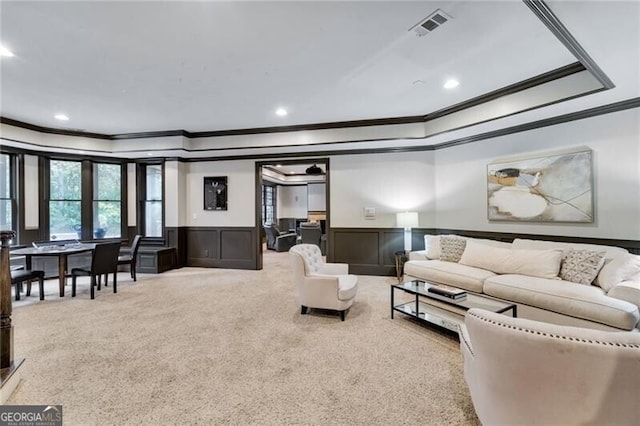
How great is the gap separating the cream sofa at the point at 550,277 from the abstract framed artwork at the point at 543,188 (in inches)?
17.2

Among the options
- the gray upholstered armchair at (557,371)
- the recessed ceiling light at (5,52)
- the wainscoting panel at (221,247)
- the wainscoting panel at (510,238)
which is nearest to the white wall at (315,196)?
the wainscoting panel at (221,247)

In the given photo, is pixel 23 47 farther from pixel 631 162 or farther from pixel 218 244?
pixel 631 162

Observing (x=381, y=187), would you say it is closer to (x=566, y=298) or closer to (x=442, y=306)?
(x=442, y=306)

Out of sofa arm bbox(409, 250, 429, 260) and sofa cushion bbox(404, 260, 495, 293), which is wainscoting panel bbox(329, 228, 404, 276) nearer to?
sofa arm bbox(409, 250, 429, 260)

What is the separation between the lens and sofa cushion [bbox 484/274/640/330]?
2.43 metres

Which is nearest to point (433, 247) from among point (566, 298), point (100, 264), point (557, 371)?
point (566, 298)

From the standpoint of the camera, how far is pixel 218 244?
656 centimetres

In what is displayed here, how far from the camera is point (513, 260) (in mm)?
3613

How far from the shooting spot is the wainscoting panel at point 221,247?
6410 mm

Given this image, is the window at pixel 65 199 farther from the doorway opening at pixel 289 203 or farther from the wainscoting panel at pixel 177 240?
the doorway opening at pixel 289 203

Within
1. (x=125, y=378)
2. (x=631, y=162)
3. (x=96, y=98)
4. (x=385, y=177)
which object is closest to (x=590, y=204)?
(x=631, y=162)

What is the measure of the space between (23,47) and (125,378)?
3.20m

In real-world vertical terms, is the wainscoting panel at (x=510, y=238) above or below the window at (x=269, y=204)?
below

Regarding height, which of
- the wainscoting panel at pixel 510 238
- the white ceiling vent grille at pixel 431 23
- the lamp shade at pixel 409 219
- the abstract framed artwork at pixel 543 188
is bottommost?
the wainscoting panel at pixel 510 238
